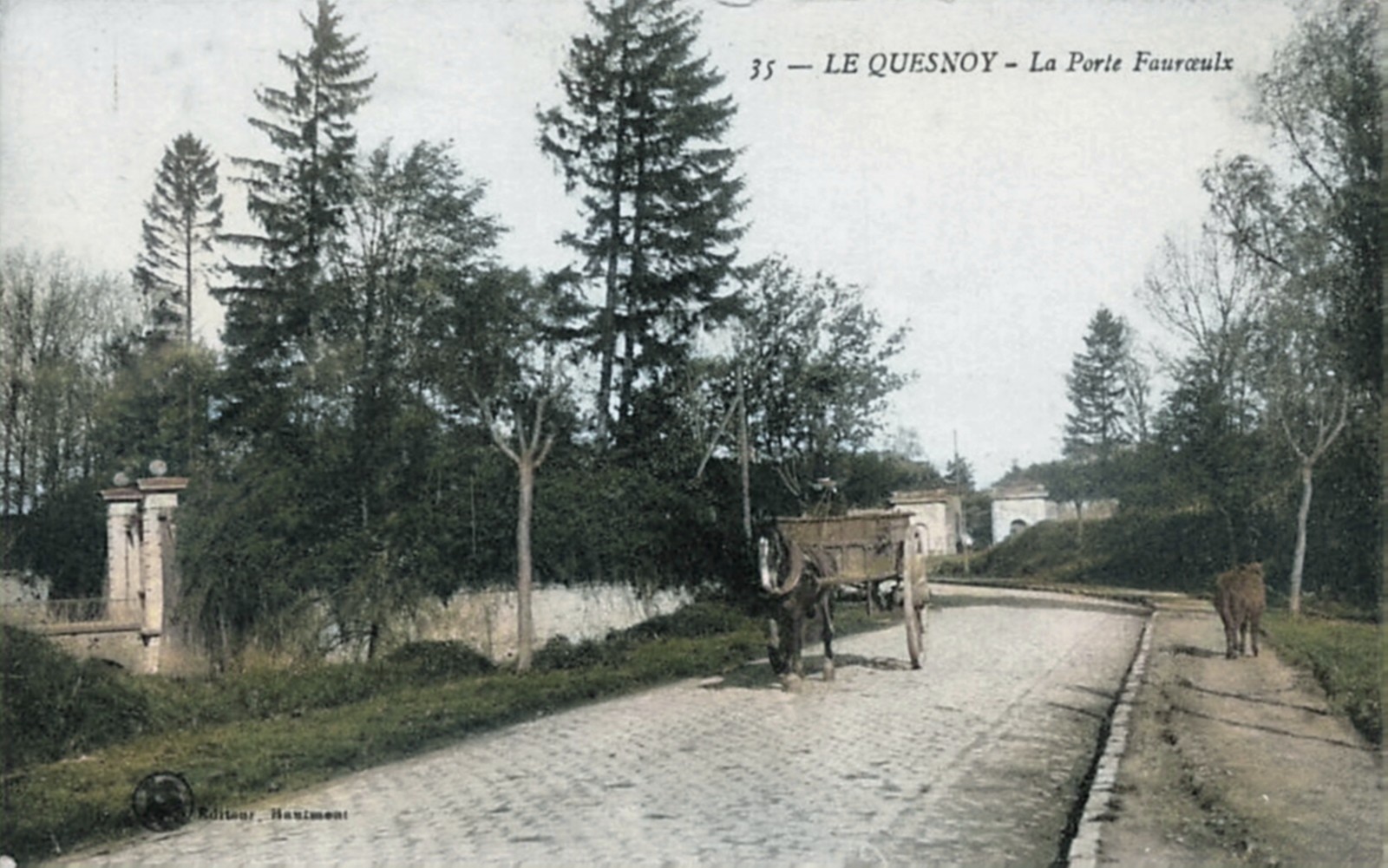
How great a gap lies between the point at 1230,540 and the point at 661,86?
46.2 feet

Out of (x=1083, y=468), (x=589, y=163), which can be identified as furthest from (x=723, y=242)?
(x=1083, y=468)

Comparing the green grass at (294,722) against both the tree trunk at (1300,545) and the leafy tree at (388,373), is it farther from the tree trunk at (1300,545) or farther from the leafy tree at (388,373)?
the tree trunk at (1300,545)

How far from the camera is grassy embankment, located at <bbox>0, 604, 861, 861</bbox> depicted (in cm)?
714

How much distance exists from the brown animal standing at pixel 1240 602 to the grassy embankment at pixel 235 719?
20.9ft

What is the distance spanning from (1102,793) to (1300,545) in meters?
9.97

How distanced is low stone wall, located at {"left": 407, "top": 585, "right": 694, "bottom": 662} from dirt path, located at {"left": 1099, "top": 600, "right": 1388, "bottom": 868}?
8.49 m

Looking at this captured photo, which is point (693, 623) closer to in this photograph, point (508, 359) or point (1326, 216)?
point (508, 359)

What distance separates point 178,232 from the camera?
13.8 meters

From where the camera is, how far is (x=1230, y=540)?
1975cm

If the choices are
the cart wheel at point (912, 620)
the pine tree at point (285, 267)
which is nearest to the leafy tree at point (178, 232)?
the pine tree at point (285, 267)

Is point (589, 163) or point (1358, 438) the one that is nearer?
point (1358, 438)

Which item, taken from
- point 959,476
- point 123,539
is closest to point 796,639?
point 123,539

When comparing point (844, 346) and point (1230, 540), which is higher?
point (844, 346)

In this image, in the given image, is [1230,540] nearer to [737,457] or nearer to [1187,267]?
[737,457]
